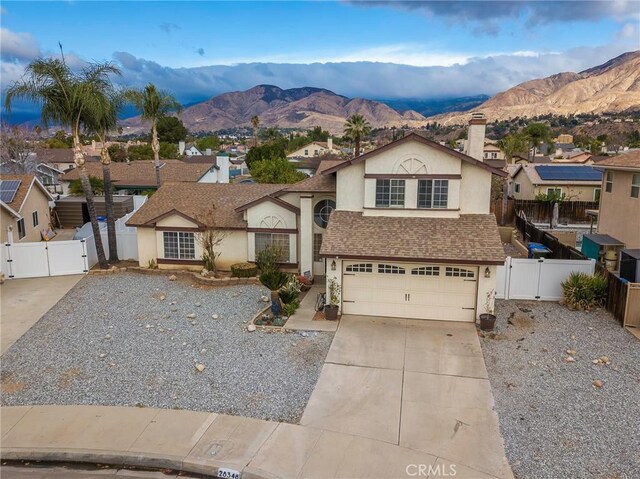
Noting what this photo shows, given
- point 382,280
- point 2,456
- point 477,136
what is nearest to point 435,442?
point 382,280

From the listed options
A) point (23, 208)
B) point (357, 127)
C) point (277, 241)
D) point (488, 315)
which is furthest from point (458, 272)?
point (357, 127)

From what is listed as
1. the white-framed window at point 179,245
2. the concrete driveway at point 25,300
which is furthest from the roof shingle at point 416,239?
the concrete driveway at point 25,300

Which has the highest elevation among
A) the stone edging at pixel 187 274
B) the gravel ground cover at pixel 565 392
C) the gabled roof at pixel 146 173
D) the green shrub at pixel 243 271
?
the gabled roof at pixel 146 173

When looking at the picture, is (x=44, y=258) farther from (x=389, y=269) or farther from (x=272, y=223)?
(x=389, y=269)

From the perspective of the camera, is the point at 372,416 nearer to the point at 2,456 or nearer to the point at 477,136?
the point at 2,456

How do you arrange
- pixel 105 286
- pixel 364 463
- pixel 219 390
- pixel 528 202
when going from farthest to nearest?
1. pixel 528 202
2. pixel 105 286
3. pixel 219 390
4. pixel 364 463

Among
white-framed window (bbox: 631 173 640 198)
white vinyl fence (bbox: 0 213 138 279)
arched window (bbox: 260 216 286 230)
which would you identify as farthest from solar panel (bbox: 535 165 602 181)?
white vinyl fence (bbox: 0 213 138 279)

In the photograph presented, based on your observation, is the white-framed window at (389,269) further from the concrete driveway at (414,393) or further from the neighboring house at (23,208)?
the neighboring house at (23,208)
